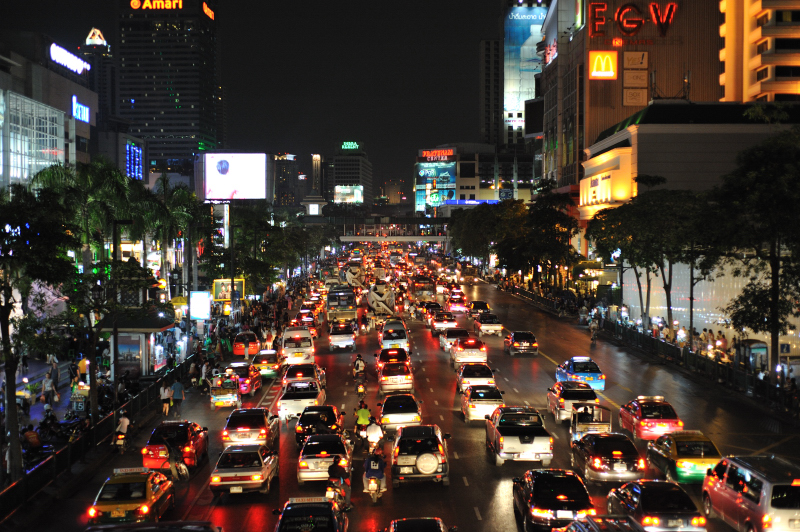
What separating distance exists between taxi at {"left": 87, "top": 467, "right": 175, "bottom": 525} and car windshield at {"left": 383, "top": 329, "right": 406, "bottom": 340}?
88.4 feet

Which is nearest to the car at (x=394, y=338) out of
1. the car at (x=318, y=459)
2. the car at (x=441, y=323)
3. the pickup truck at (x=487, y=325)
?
the car at (x=441, y=323)

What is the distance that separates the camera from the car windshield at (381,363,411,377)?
31.7 m

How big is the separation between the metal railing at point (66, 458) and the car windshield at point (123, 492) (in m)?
2.87

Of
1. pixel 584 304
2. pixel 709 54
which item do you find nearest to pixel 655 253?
pixel 584 304

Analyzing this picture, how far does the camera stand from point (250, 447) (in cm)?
1941

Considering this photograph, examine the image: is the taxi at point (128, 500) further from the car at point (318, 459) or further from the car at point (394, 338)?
the car at point (394, 338)

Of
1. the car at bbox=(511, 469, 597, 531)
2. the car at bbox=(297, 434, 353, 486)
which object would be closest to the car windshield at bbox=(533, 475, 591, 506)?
the car at bbox=(511, 469, 597, 531)

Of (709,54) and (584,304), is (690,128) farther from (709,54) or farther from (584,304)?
(709,54)

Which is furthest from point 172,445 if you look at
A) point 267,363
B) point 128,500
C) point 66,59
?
point 66,59

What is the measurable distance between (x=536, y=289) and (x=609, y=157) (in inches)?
682

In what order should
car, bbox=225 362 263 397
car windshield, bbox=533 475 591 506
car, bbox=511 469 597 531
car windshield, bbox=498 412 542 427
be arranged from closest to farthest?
car, bbox=511 469 597 531, car windshield, bbox=533 475 591 506, car windshield, bbox=498 412 542 427, car, bbox=225 362 263 397

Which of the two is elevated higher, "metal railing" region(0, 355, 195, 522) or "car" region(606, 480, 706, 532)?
"car" region(606, 480, 706, 532)

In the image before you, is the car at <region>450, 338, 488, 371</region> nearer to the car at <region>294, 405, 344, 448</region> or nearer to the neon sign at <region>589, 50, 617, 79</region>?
the car at <region>294, 405, 344, 448</region>

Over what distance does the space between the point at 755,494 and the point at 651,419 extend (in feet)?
29.7
